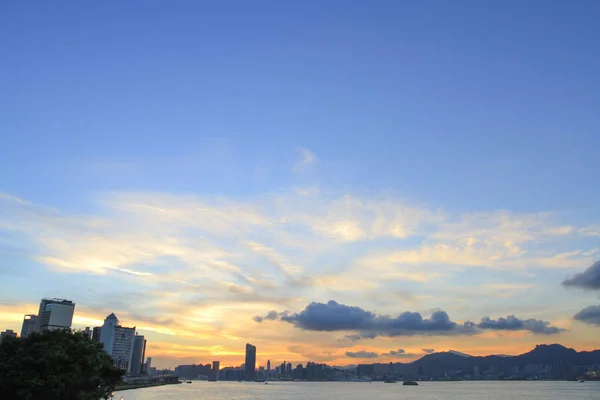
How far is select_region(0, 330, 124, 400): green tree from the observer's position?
4525 cm

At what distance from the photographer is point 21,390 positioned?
44094 mm

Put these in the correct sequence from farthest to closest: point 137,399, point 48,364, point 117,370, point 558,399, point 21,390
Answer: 1. point 558,399
2. point 137,399
3. point 117,370
4. point 48,364
5. point 21,390

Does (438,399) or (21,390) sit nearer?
(21,390)

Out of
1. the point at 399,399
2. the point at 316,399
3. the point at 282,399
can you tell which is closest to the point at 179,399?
the point at 282,399

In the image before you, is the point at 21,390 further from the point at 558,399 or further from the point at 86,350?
the point at 558,399

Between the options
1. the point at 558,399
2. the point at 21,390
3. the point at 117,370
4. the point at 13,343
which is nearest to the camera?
the point at 21,390

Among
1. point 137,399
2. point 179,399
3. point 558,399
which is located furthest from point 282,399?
point 558,399

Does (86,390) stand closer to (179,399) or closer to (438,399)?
(179,399)

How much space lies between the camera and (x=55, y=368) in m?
48.3

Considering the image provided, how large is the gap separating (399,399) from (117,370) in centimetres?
14594

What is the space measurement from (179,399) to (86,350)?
4951 inches

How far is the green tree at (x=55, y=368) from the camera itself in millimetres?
45250

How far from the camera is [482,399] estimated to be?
17375 cm

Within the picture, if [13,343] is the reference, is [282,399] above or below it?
below
